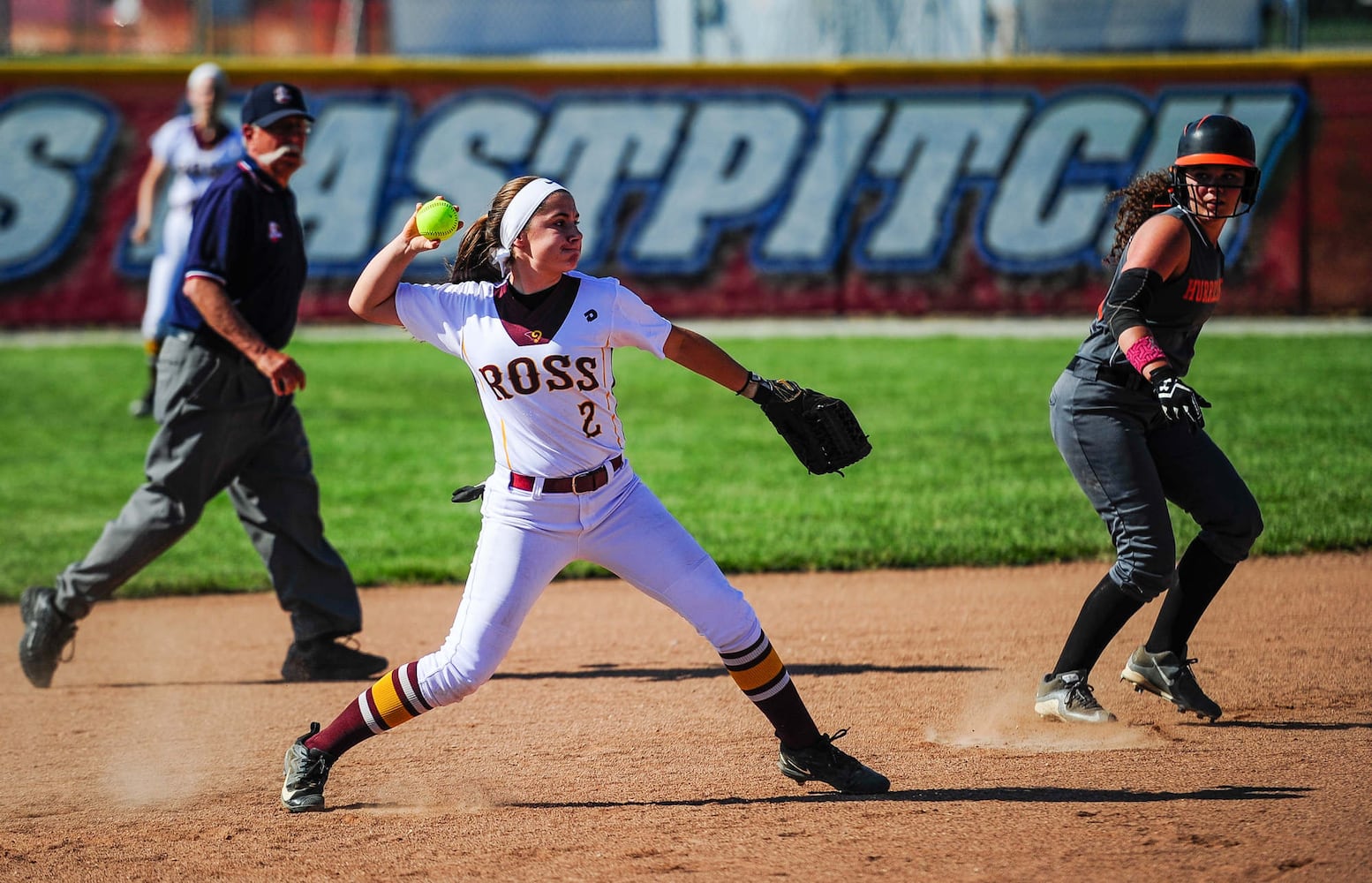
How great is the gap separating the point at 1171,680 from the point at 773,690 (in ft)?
5.69

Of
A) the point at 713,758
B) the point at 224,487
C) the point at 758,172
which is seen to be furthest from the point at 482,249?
the point at 758,172

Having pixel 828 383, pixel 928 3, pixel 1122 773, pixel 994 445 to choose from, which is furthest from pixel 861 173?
pixel 1122 773

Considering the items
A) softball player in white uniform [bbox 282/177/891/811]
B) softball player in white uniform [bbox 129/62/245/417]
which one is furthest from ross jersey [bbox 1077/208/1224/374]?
softball player in white uniform [bbox 129/62/245/417]

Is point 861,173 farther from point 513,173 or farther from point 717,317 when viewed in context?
point 513,173

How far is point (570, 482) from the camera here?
448 centimetres

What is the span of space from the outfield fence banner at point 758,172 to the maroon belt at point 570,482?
13.9 m

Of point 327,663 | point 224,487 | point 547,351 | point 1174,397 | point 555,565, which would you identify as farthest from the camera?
point 327,663

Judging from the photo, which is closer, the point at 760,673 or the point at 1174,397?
the point at 760,673

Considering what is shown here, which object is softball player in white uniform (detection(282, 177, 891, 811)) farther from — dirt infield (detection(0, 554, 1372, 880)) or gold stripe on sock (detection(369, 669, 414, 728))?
dirt infield (detection(0, 554, 1372, 880))

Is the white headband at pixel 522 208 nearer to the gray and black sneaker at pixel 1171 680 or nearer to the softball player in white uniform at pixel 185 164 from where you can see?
the gray and black sneaker at pixel 1171 680

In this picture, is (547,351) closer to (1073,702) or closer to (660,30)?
(1073,702)

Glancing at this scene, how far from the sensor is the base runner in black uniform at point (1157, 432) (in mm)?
5109

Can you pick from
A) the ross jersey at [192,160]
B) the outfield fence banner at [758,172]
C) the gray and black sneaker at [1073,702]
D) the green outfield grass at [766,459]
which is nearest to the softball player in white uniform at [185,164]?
the ross jersey at [192,160]

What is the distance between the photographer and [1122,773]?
4.84 m
